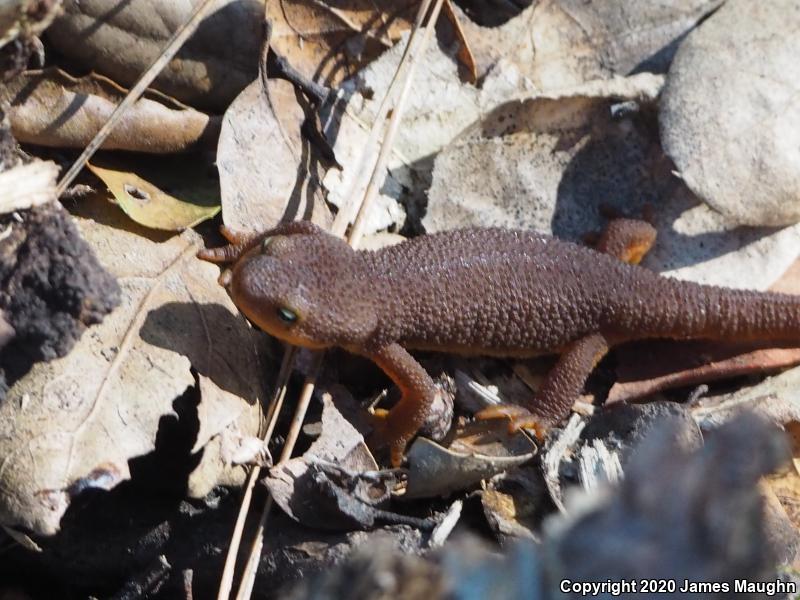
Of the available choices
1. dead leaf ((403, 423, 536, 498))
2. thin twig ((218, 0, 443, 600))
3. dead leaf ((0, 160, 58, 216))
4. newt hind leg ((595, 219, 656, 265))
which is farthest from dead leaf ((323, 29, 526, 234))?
dead leaf ((0, 160, 58, 216))

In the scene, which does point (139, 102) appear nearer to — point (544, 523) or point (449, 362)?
point (449, 362)

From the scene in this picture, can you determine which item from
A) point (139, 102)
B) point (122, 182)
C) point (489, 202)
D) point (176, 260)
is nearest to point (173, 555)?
point (176, 260)

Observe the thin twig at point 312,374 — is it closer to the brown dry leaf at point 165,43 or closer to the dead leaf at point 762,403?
the brown dry leaf at point 165,43

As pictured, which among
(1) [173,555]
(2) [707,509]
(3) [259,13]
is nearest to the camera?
(2) [707,509]

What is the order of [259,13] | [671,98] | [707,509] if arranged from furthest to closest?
[671,98] → [259,13] → [707,509]

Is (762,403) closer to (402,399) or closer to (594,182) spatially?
(594,182)

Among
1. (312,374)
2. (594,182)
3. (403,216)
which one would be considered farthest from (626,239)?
(312,374)

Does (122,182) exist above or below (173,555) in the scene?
above

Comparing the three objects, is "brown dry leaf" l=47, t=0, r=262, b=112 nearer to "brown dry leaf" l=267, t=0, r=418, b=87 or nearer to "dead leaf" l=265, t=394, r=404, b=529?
"brown dry leaf" l=267, t=0, r=418, b=87
